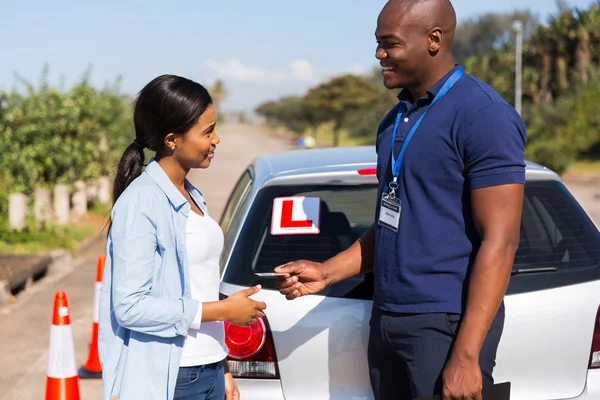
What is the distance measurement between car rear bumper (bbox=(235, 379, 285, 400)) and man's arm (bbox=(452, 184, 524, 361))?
0.91 m

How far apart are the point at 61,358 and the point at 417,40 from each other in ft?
9.47

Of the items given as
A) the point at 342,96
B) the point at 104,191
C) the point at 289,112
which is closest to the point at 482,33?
the point at 289,112

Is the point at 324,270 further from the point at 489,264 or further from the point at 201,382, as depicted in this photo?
the point at 489,264

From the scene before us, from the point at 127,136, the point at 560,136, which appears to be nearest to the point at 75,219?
the point at 127,136

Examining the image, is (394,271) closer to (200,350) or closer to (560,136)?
(200,350)

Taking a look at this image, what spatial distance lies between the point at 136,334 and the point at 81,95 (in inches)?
564

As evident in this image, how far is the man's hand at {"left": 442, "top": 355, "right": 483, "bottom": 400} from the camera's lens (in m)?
2.29

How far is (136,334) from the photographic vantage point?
2.36 m

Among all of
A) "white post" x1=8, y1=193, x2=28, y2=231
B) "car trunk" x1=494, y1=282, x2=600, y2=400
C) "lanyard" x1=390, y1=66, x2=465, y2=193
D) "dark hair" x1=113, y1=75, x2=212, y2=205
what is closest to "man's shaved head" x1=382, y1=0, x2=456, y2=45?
"lanyard" x1=390, y1=66, x2=465, y2=193

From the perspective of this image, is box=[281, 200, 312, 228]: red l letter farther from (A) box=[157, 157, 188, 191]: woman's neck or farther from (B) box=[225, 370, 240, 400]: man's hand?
(A) box=[157, 157, 188, 191]: woman's neck

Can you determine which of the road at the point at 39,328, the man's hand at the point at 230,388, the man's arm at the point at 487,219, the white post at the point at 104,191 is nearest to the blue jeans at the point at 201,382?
the man's hand at the point at 230,388

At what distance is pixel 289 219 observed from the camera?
3.30 meters

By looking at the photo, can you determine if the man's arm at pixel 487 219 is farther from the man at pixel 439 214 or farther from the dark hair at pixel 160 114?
the dark hair at pixel 160 114

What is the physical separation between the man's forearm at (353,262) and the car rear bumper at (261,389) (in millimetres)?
454
